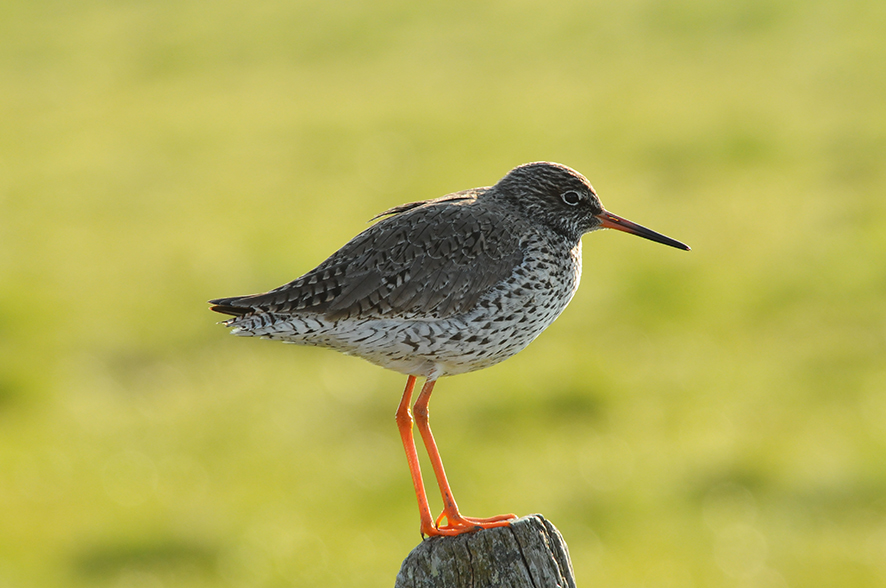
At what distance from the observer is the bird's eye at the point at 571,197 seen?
7.34 meters

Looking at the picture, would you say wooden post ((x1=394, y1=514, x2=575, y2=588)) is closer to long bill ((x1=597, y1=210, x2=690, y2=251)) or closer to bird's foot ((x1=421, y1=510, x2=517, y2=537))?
bird's foot ((x1=421, y1=510, x2=517, y2=537))

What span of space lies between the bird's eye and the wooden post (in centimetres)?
264

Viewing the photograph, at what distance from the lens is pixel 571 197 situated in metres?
7.36

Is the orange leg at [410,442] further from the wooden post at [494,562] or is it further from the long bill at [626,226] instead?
the long bill at [626,226]

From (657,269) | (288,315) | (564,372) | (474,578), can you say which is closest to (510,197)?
(288,315)

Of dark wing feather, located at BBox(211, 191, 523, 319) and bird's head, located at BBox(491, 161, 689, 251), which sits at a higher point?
bird's head, located at BBox(491, 161, 689, 251)

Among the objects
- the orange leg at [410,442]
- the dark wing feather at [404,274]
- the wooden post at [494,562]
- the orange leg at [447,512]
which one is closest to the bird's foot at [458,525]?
the orange leg at [447,512]

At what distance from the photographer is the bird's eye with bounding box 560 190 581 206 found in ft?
24.1

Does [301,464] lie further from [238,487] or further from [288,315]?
[288,315]

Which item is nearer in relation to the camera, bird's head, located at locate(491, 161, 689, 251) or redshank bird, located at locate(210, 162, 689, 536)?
redshank bird, located at locate(210, 162, 689, 536)

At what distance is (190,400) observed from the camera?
759 inches

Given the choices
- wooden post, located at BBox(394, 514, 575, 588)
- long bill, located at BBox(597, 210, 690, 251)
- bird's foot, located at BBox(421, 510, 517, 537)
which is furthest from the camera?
long bill, located at BBox(597, 210, 690, 251)

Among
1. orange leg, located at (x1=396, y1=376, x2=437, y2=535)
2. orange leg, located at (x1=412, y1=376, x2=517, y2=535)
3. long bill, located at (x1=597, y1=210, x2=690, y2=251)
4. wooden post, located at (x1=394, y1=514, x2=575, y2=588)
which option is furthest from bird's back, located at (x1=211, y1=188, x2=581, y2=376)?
wooden post, located at (x1=394, y1=514, x2=575, y2=588)

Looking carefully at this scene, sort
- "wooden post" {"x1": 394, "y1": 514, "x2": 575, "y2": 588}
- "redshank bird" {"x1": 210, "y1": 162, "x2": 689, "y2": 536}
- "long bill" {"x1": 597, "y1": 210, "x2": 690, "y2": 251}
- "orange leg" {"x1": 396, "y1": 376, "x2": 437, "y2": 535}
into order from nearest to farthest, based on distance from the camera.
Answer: "wooden post" {"x1": 394, "y1": 514, "x2": 575, "y2": 588}
"redshank bird" {"x1": 210, "y1": 162, "x2": 689, "y2": 536}
"orange leg" {"x1": 396, "y1": 376, "x2": 437, "y2": 535}
"long bill" {"x1": 597, "y1": 210, "x2": 690, "y2": 251}
